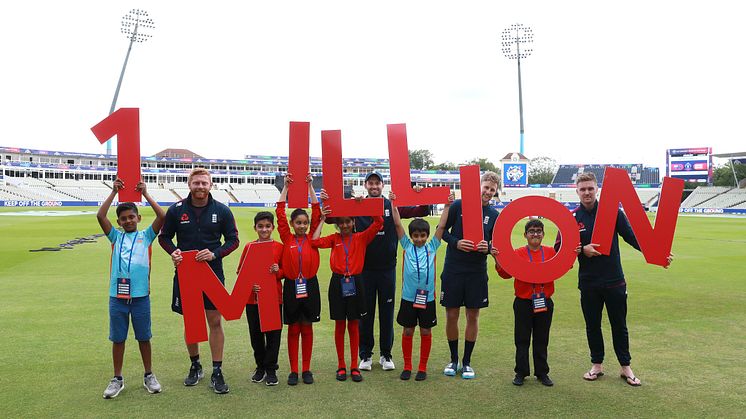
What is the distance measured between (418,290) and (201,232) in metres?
2.22

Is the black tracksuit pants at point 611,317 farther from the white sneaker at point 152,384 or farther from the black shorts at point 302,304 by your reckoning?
the white sneaker at point 152,384

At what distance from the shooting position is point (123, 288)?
177 inches

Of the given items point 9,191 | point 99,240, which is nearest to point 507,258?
point 99,240

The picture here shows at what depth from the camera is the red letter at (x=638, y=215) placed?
4883mm

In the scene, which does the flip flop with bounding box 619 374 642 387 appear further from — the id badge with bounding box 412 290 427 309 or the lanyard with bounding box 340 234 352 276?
the lanyard with bounding box 340 234 352 276

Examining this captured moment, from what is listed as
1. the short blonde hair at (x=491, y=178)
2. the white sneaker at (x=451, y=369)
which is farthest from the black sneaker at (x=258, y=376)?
the short blonde hair at (x=491, y=178)

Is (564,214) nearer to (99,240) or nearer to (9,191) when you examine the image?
(99,240)

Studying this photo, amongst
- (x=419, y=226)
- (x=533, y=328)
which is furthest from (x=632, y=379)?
(x=419, y=226)

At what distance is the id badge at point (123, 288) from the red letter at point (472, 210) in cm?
326

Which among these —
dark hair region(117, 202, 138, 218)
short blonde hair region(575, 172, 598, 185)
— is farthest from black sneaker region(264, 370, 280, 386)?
short blonde hair region(575, 172, 598, 185)

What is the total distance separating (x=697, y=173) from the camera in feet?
202

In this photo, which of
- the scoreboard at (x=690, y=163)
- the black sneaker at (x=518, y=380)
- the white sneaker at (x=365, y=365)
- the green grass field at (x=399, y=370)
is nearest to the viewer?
the green grass field at (x=399, y=370)

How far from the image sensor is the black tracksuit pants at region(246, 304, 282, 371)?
4.71 metres

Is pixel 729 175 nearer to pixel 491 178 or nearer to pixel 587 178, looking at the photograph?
pixel 587 178
